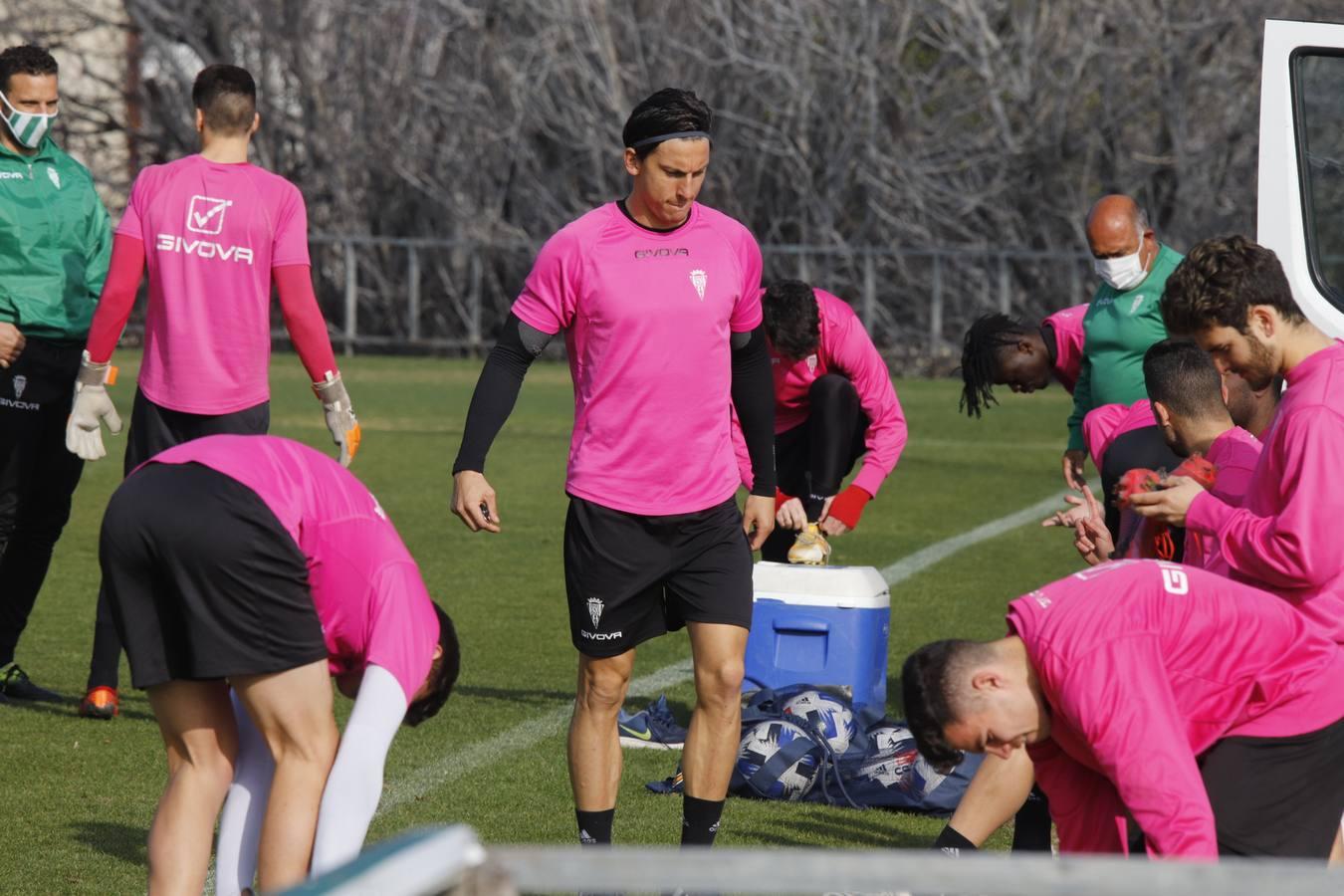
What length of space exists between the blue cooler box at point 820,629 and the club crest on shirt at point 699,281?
7.27 ft

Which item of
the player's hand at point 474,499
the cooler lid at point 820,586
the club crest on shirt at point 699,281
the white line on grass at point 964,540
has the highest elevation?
the club crest on shirt at point 699,281

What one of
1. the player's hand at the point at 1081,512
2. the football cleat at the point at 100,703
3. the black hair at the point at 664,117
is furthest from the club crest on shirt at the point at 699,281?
the football cleat at the point at 100,703

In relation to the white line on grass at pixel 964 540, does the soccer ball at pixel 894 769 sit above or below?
above

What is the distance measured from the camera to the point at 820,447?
24.5 ft

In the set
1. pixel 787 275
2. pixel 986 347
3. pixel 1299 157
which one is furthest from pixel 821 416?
pixel 787 275

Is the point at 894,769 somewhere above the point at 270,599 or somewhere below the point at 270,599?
below

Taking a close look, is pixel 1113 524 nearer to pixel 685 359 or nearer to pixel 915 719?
pixel 685 359

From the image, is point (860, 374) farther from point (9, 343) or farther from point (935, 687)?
point (935, 687)

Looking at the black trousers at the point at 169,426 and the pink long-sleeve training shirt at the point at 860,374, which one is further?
the pink long-sleeve training shirt at the point at 860,374

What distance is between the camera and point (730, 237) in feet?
17.2

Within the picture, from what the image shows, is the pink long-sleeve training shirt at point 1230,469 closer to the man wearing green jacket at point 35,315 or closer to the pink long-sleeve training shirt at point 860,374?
the pink long-sleeve training shirt at point 860,374

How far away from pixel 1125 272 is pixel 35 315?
400 centimetres

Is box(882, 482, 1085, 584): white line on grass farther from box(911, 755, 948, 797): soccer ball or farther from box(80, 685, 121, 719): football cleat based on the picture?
box(80, 685, 121, 719): football cleat

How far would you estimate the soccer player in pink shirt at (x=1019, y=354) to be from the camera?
6734mm
